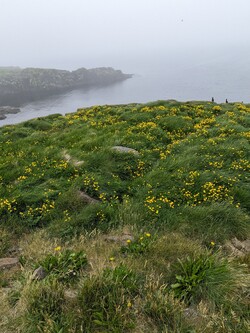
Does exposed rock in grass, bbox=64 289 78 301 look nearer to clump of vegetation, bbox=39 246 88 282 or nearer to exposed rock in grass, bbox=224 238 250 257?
clump of vegetation, bbox=39 246 88 282

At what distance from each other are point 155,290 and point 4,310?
2.73 m

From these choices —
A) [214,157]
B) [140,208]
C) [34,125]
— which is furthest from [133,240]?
[34,125]

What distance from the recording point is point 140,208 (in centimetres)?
852

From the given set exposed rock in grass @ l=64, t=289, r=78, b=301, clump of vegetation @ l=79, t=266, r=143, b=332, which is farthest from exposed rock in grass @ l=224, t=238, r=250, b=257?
exposed rock in grass @ l=64, t=289, r=78, b=301

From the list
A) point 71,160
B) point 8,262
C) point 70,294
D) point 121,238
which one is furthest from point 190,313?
point 71,160

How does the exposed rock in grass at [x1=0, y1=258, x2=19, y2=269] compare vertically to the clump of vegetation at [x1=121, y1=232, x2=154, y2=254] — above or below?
below

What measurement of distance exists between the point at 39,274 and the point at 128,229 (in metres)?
2.96

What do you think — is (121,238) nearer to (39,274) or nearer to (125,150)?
(39,274)

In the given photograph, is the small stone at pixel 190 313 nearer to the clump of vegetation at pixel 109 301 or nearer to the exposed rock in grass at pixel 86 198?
the clump of vegetation at pixel 109 301

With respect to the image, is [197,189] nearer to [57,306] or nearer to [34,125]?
[57,306]

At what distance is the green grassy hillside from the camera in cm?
456

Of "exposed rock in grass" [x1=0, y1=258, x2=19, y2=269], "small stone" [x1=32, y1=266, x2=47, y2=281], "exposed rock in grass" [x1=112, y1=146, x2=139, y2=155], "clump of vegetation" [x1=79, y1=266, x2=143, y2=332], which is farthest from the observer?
"exposed rock in grass" [x1=112, y1=146, x2=139, y2=155]

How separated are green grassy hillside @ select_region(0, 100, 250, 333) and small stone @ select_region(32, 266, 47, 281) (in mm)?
69

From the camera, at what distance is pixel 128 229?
7645 mm
